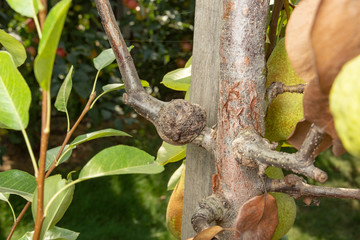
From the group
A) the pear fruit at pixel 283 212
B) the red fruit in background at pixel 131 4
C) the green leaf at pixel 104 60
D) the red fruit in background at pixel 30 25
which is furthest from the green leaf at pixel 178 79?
the red fruit in background at pixel 131 4

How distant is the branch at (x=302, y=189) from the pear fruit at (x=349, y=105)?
0.26 m

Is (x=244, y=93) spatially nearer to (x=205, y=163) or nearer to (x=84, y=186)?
(x=205, y=163)

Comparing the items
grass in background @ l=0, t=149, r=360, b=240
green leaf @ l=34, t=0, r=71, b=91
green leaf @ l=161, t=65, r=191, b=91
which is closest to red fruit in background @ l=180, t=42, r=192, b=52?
grass in background @ l=0, t=149, r=360, b=240

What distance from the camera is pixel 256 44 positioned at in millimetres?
457

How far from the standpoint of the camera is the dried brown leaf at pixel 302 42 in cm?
28

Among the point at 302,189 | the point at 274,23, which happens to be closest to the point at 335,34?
the point at 302,189

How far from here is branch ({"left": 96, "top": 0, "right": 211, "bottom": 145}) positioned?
0.52 metres

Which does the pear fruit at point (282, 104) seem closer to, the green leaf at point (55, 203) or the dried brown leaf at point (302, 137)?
the dried brown leaf at point (302, 137)

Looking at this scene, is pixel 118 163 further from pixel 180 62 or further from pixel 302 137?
→ pixel 180 62

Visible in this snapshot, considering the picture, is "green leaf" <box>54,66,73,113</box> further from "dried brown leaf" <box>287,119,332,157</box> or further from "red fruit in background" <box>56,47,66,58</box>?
"red fruit in background" <box>56,47,66,58</box>

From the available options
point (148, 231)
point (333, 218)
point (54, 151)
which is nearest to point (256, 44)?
point (54, 151)

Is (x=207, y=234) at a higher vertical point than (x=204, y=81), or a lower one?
lower

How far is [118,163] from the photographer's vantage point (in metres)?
0.46

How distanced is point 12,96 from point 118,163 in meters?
0.13
